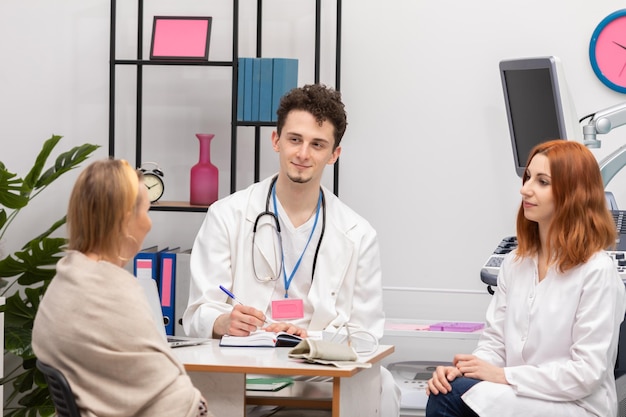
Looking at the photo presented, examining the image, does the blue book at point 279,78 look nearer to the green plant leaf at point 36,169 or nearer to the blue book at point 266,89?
the blue book at point 266,89

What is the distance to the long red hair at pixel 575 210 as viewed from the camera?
2.50 meters

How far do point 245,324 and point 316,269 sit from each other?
1.35ft

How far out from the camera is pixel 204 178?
12.6 ft

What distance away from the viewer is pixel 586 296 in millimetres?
2447

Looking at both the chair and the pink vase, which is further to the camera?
the pink vase

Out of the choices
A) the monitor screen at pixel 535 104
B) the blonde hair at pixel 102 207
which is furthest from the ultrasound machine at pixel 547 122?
the blonde hair at pixel 102 207

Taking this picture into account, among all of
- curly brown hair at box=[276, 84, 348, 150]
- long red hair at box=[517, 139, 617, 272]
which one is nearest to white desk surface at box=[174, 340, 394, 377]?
long red hair at box=[517, 139, 617, 272]

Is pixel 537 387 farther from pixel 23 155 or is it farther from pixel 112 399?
pixel 23 155

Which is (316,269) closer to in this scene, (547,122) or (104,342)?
(547,122)

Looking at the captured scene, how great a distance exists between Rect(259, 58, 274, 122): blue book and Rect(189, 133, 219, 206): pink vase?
283mm

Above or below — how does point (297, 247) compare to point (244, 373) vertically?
above

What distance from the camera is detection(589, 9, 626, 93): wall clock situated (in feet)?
12.8

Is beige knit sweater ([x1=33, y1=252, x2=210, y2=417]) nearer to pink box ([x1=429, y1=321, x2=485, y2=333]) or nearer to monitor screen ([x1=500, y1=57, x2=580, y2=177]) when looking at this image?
monitor screen ([x1=500, y1=57, x2=580, y2=177])

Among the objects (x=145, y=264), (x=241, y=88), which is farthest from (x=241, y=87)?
(x=145, y=264)
